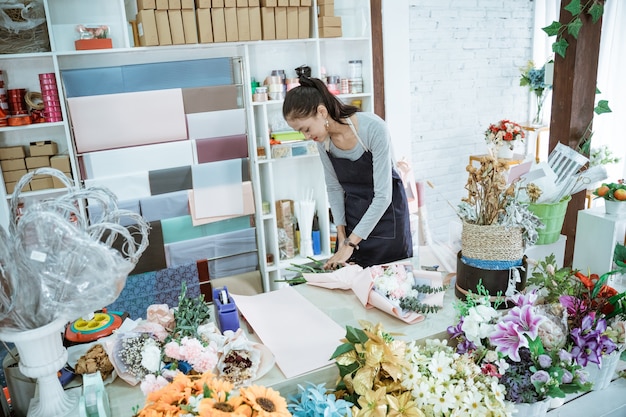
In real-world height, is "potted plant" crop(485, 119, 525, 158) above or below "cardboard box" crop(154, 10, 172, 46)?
below

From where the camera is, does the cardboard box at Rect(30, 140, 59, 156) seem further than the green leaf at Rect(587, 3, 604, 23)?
Yes

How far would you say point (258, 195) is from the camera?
367 cm

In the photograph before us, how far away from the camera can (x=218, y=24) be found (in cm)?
323

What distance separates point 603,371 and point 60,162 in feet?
10.1

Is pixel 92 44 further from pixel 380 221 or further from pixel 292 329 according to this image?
pixel 292 329

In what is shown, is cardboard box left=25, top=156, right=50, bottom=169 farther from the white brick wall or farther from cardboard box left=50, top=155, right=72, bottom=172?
the white brick wall

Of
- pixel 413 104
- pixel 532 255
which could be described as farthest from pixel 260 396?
pixel 413 104

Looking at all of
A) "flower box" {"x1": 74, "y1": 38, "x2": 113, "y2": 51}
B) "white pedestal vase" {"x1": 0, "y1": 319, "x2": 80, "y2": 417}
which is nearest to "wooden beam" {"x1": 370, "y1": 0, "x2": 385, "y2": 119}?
"flower box" {"x1": 74, "y1": 38, "x2": 113, "y2": 51}

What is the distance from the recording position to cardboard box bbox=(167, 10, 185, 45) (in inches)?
123

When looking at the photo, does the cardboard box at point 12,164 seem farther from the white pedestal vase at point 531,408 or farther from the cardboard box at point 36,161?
the white pedestal vase at point 531,408

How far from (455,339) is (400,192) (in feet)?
4.10

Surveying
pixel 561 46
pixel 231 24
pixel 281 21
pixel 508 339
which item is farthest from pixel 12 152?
pixel 561 46

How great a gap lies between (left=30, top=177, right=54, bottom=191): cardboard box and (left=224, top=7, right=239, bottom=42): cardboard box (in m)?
1.46

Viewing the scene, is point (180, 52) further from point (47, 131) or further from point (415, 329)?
point (415, 329)
